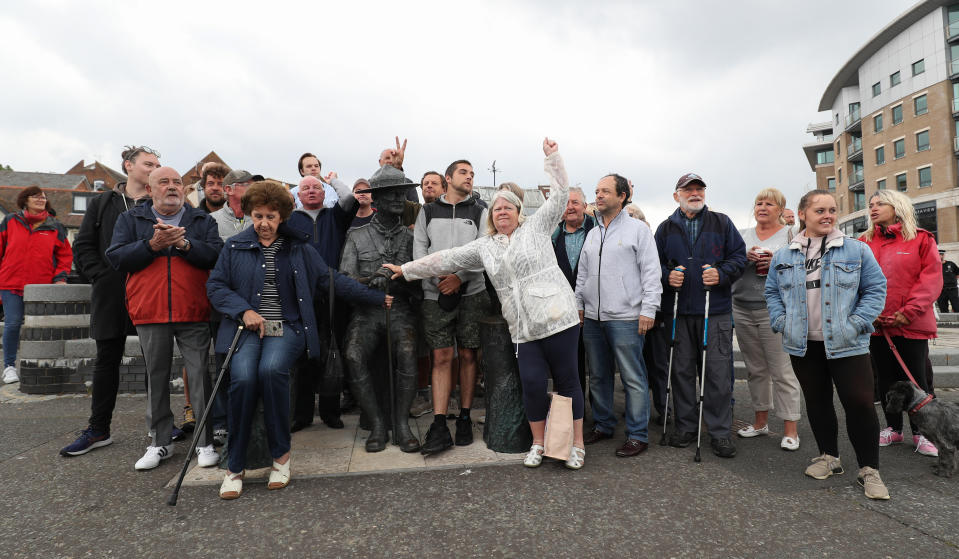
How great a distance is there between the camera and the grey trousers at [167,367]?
12.4 feet

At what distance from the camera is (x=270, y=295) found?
3635 mm

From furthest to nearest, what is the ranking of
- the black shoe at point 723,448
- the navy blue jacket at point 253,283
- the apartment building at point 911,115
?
the apartment building at point 911,115
the black shoe at point 723,448
the navy blue jacket at point 253,283

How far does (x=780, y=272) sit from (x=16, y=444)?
6371 mm

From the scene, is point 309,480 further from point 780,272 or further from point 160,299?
point 780,272

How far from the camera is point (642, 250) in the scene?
4.23 meters

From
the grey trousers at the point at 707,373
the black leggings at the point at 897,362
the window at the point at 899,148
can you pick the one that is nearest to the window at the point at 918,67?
the window at the point at 899,148

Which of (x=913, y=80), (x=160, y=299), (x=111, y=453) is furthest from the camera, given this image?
(x=913, y=80)

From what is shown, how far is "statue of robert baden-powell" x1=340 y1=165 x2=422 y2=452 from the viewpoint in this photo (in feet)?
13.8

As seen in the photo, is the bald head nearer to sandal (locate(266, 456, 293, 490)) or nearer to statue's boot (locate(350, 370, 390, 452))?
statue's boot (locate(350, 370, 390, 452))

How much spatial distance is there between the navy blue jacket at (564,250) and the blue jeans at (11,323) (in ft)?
24.4

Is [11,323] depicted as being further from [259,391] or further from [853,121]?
[853,121]

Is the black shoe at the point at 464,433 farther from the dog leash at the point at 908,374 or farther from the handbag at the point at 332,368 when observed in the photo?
the dog leash at the point at 908,374

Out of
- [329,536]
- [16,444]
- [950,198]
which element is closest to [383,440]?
[329,536]

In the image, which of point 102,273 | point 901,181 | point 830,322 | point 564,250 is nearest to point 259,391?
point 102,273
